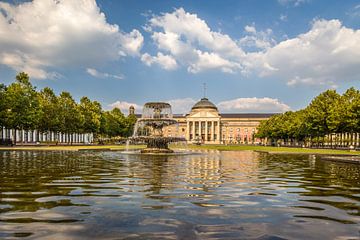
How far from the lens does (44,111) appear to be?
70188 millimetres

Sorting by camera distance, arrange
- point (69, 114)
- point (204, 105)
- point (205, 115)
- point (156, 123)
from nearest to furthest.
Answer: point (156, 123), point (69, 114), point (205, 115), point (204, 105)

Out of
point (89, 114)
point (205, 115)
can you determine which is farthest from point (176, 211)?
point (205, 115)

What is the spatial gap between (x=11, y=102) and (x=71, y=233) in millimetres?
60330

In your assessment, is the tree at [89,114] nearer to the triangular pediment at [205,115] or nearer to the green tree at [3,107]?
the green tree at [3,107]

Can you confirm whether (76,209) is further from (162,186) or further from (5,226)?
(162,186)

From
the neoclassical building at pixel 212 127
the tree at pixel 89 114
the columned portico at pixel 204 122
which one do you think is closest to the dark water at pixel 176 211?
the tree at pixel 89 114

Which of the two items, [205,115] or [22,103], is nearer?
[22,103]

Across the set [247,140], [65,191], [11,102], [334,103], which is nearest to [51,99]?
[11,102]

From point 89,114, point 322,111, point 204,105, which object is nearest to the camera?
point 322,111

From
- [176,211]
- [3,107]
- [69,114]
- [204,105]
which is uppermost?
[204,105]

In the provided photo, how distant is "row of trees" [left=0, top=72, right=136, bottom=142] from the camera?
59.0 m

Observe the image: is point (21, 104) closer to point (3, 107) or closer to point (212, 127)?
point (3, 107)

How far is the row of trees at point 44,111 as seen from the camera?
193 ft

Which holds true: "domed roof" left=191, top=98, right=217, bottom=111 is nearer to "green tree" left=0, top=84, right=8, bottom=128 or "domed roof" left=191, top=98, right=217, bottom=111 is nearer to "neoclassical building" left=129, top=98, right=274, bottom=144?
"neoclassical building" left=129, top=98, right=274, bottom=144
